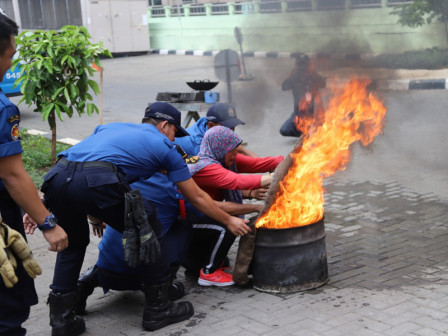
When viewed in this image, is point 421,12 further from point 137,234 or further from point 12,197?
point 12,197

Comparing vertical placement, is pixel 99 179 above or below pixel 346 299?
above

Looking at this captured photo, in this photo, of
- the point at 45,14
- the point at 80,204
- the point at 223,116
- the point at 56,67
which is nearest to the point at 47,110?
the point at 56,67

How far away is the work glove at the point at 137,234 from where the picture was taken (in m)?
3.88

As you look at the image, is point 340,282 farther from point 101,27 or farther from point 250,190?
point 101,27

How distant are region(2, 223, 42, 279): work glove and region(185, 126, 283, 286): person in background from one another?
1740 millimetres

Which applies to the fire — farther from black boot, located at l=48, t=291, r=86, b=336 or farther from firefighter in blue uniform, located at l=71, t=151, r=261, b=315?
black boot, located at l=48, t=291, r=86, b=336

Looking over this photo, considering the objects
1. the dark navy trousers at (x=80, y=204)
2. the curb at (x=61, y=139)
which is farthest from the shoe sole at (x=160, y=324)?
the curb at (x=61, y=139)

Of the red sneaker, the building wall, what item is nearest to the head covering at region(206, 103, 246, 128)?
the red sneaker

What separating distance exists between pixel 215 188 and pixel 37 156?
494cm

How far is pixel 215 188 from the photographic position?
16.3 feet

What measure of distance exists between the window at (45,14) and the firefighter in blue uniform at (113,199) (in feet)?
79.1

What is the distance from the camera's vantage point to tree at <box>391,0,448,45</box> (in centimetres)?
938

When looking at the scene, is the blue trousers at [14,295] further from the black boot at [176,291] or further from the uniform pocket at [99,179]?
the black boot at [176,291]

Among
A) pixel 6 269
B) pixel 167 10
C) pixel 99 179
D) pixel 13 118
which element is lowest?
pixel 6 269
